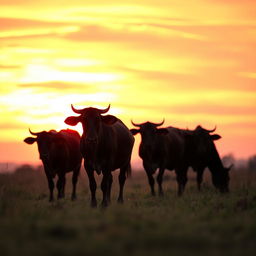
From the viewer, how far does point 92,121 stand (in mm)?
16328

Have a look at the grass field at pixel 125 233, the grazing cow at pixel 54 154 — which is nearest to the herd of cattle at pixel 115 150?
the grazing cow at pixel 54 154

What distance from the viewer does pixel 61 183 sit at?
20.4 metres

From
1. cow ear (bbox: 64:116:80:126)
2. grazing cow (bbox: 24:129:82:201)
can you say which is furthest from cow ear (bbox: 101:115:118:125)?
→ grazing cow (bbox: 24:129:82:201)

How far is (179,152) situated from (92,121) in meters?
7.35

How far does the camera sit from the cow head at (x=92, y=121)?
639 inches

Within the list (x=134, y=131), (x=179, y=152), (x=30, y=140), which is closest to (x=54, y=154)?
(x=30, y=140)

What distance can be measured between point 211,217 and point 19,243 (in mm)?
4550

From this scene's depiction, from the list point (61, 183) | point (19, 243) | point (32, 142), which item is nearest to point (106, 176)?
point (61, 183)

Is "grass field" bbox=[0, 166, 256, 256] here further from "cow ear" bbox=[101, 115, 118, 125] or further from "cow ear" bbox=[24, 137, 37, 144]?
"cow ear" bbox=[24, 137, 37, 144]

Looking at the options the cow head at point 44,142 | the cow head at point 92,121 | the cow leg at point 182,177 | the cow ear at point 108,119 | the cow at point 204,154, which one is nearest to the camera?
the cow head at point 92,121

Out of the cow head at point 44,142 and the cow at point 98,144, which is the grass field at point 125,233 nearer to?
the cow at point 98,144

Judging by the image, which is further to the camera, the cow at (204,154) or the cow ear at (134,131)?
the cow at (204,154)

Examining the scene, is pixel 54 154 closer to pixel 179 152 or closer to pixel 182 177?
pixel 179 152

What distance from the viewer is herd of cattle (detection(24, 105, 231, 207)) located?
16.7m
